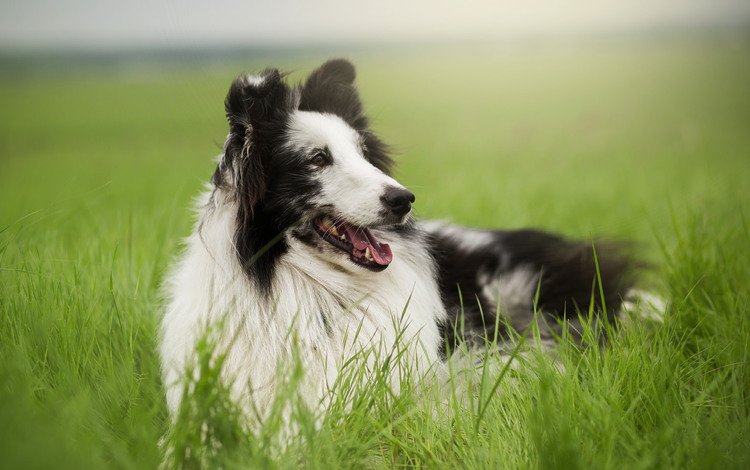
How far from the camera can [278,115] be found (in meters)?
2.98

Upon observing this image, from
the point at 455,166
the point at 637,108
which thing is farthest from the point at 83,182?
the point at 637,108

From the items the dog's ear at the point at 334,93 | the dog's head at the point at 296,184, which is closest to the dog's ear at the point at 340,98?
the dog's ear at the point at 334,93

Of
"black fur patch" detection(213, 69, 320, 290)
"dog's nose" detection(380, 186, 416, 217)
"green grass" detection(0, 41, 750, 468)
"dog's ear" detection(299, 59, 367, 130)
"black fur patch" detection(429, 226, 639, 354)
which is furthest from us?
"black fur patch" detection(429, 226, 639, 354)

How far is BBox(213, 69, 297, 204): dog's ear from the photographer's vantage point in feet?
9.20

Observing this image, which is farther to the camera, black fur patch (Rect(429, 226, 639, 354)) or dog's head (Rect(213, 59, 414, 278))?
black fur patch (Rect(429, 226, 639, 354))

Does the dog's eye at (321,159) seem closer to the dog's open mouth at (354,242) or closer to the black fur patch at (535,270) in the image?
the dog's open mouth at (354,242)

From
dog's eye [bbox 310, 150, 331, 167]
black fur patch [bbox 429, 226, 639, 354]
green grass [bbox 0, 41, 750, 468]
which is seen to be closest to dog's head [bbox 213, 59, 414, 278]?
dog's eye [bbox 310, 150, 331, 167]

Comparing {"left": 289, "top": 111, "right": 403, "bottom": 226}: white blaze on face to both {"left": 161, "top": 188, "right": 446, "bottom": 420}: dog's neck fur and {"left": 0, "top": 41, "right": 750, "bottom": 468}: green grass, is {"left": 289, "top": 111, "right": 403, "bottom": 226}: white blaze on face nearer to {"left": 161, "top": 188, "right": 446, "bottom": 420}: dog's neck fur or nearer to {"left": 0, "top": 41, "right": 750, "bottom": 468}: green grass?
{"left": 161, "top": 188, "right": 446, "bottom": 420}: dog's neck fur

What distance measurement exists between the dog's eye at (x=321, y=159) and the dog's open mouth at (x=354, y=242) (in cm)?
27

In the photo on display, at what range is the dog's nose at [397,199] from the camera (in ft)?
8.89

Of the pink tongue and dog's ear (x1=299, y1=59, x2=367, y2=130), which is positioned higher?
dog's ear (x1=299, y1=59, x2=367, y2=130)

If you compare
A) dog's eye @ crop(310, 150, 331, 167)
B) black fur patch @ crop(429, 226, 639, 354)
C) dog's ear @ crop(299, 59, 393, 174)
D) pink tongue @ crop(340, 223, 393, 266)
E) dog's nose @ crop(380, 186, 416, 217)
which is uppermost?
dog's ear @ crop(299, 59, 393, 174)

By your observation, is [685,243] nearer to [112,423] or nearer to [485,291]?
[485,291]

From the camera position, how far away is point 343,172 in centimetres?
289
